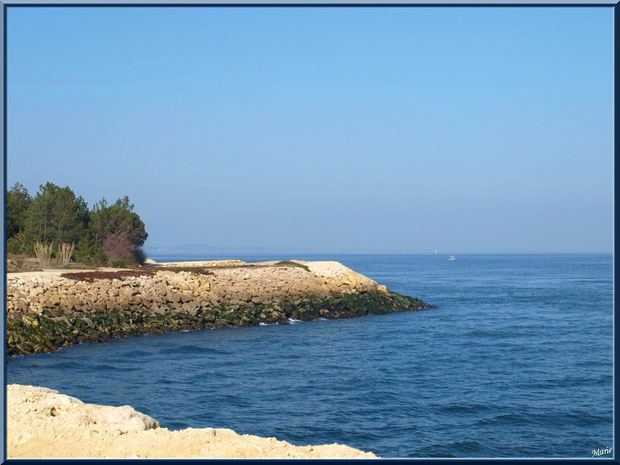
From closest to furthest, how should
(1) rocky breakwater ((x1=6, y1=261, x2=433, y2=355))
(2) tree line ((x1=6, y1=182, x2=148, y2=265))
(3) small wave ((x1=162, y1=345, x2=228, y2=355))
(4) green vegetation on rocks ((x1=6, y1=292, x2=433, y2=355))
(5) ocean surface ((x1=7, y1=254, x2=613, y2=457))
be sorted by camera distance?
(5) ocean surface ((x1=7, y1=254, x2=613, y2=457)) < (4) green vegetation on rocks ((x1=6, y1=292, x2=433, y2=355)) < (3) small wave ((x1=162, y1=345, x2=228, y2=355)) < (1) rocky breakwater ((x1=6, y1=261, x2=433, y2=355)) < (2) tree line ((x1=6, y1=182, x2=148, y2=265))

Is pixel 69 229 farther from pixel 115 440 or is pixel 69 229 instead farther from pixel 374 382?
pixel 115 440

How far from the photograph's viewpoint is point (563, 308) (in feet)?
145

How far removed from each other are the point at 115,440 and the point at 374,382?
13.3m

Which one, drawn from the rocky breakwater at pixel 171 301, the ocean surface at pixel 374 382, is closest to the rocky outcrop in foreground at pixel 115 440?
the ocean surface at pixel 374 382

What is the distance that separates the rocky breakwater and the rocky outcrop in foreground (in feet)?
50.6

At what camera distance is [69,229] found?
44219 millimetres

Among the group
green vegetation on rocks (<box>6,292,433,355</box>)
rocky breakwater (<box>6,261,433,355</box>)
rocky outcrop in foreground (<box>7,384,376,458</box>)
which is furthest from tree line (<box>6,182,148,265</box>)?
rocky outcrop in foreground (<box>7,384,376,458</box>)

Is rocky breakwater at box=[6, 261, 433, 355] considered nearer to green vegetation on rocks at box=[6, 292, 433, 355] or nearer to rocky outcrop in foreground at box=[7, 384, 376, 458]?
green vegetation on rocks at box=[6, 292, 433, 355]

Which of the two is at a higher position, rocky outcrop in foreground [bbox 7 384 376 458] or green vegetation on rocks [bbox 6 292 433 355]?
rocky outcrop in foreground [bbox 7 384 376 458]

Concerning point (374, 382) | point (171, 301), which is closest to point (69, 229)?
point (171, 301)

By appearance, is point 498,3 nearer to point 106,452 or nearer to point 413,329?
point 106,452

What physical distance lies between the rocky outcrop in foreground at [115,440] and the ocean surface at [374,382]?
5.46 m

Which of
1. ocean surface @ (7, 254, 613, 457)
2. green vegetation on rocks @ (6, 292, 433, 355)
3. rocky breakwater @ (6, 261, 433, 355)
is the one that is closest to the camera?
ocean surface @ (7, 254, 613, 457)

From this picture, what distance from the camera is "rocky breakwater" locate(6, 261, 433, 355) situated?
25266 millimetres
